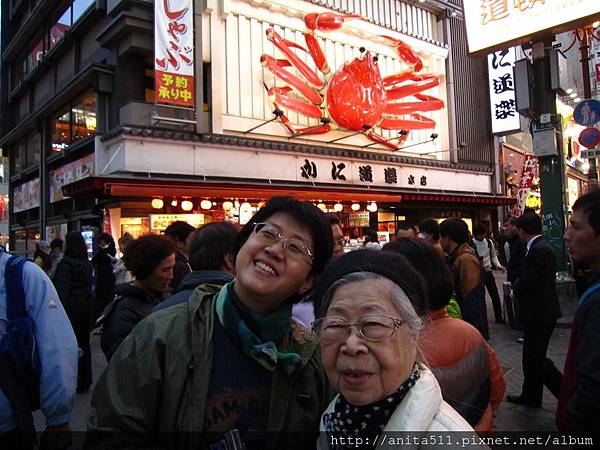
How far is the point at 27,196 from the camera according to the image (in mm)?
18734

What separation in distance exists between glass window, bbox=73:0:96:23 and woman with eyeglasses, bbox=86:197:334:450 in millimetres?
14829

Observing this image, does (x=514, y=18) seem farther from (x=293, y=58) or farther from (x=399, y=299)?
(x=399, y=299)

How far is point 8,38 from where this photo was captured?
22.6m

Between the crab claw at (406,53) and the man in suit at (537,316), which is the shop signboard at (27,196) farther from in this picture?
the man in suit at (537,316)

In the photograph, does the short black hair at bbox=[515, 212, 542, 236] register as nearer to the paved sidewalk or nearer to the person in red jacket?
the paved sidewalk

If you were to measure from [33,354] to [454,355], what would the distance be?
2.31 m

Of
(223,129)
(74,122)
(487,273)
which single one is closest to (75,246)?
(223,129)

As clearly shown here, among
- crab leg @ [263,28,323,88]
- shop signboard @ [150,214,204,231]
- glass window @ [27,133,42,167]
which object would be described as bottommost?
shop signboard @ [150,214,204,231]

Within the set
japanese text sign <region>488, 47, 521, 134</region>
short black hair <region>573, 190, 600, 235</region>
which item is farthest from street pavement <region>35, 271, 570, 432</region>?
japanese text sign <region>488, 47, 521, 134</region>

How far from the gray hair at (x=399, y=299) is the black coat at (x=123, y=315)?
1818mm

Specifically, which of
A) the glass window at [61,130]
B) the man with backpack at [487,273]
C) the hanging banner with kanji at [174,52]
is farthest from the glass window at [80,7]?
the man with backpack at [487,273]

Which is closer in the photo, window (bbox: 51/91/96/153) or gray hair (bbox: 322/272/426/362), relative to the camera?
gray hair (bbox: 322/272/426/362)

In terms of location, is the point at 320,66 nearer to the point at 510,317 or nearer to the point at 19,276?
the point at 510,317

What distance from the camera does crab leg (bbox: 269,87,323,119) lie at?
12.7 m
